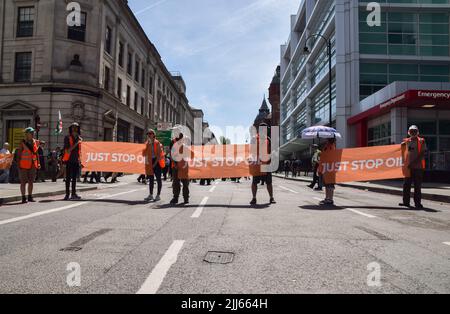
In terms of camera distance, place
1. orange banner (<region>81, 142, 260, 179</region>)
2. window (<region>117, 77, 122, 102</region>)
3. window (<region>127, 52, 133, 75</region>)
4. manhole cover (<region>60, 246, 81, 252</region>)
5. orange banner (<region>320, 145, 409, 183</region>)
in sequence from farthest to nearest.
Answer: window (<region>127, 52, 133, 75</region>) < window (<region>117, 77, 122, 102</region>) < orange banner (<region>320, 145, 409, 183</region>) < orange banner (<region>81, 142, 260, 179</region>) < manhole cover (<region>60, 246, 81, 252</region>)

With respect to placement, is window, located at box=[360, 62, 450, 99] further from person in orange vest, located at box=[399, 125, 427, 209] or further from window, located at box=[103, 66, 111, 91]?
person in orange vest, located at box=[399, 125, 427, 209]

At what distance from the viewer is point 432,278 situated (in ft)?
10.5

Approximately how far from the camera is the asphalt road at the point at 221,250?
2.95m

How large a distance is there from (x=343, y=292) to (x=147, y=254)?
2163 millimetres

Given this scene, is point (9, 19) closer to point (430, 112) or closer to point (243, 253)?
point (243, 253)

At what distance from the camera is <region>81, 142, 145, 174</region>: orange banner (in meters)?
11.2

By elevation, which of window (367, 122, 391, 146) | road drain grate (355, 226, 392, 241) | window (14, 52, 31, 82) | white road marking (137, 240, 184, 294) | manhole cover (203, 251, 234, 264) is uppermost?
window (14, 52, 31, 82)

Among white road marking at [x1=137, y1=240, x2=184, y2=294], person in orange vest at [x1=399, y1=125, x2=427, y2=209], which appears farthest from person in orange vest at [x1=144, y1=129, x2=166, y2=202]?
person in orange vest at [x1=399, y1=125, x2=427, y2=209]

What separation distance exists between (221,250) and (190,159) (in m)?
5.81

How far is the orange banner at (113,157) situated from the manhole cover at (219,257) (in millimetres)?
7668

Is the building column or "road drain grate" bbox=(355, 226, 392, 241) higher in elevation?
the building column

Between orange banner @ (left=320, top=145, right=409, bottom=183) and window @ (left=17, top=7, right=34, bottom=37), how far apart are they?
88.9ft

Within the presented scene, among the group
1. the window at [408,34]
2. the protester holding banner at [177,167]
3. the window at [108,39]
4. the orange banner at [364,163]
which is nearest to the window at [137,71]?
the window at [108,39]

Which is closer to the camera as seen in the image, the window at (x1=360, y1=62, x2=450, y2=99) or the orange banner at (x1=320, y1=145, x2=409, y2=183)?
the orange banner at (x1=320, y1=145, x2=409, y2=183)
